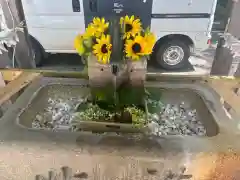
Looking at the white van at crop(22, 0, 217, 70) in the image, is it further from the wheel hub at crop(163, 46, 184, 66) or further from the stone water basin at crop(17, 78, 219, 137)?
the stone water basin at crop(17, 78, 219, 137)

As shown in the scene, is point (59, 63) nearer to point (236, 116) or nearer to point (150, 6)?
point (150, 6)

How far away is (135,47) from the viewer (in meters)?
0.85

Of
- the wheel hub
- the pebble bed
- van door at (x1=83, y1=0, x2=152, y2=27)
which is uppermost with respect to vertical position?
van door at (x1=83, y1=0, x2=152, y2=27)

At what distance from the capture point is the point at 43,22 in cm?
114

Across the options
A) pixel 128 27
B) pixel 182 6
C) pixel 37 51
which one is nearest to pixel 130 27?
pixel 128 27

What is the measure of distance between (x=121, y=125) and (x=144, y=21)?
51 centimetres

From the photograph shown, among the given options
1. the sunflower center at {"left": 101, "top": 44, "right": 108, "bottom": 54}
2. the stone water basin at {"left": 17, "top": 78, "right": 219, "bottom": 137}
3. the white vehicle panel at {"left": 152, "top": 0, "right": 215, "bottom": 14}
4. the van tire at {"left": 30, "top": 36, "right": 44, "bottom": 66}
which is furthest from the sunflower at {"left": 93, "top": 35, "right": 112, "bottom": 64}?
the van tire at {"left": 30, "top": 36, "right": 44, "bottom": 66}

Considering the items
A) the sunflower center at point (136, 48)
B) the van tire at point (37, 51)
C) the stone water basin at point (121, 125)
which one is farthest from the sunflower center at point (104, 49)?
the van tire at point (37, 51)

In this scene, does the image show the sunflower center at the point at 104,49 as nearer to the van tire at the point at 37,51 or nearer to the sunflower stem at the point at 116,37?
the sunflower stem at the point at 116,37

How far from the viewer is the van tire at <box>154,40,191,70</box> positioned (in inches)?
45.4

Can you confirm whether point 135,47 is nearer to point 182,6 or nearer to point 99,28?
point 99,28

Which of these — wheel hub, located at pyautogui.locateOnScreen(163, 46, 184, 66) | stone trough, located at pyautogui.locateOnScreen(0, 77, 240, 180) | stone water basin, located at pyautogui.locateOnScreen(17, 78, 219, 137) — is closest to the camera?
stone trough, located at pyautogui.locateOnScreen(0, 77, 240, 180)

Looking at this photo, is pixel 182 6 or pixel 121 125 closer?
pixel 121 125

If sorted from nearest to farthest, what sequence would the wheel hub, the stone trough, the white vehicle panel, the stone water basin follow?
A: the stone trough < the stone water basin < the white vehicle panel < the wheel hub
